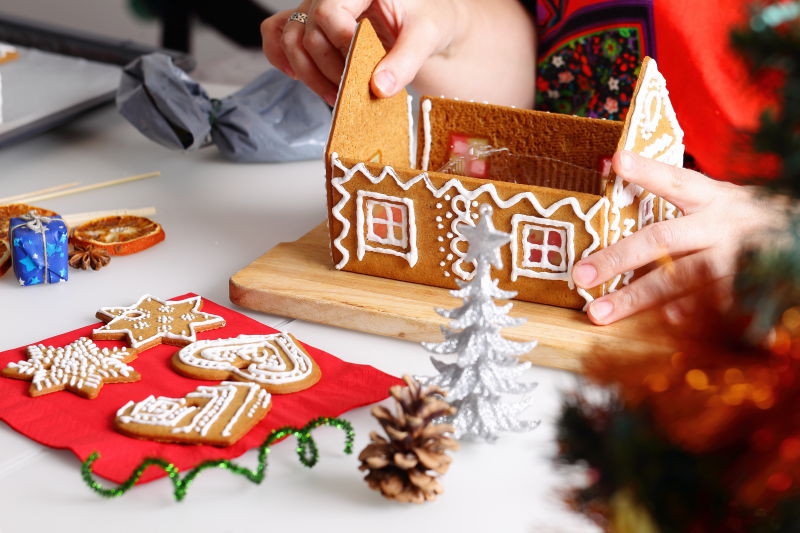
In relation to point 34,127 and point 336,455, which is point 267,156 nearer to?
point 34,127

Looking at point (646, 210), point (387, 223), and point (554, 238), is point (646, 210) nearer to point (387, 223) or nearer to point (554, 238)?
point (554, 238)

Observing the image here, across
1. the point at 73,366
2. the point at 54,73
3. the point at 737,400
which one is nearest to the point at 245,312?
the point at 73,366

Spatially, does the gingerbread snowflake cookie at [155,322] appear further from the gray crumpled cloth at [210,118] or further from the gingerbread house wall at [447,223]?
the gray crumpled cloth at [210,118]

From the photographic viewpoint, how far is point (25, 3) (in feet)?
11.0

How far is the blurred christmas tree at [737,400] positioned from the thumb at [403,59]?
73 cm

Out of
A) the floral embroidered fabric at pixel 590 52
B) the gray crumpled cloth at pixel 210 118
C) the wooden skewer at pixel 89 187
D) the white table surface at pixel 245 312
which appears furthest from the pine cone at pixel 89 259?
the floral embroidered fabric at pixel 590 52

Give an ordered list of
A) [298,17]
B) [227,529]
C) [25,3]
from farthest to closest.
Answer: [25,3] → [298,17] → [227,529]

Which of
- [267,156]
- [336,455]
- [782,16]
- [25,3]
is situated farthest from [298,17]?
[25,3]

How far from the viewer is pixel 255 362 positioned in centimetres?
82

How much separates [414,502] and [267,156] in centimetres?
87

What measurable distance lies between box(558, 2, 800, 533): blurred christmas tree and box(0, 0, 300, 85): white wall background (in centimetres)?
242

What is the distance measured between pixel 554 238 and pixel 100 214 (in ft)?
2.01

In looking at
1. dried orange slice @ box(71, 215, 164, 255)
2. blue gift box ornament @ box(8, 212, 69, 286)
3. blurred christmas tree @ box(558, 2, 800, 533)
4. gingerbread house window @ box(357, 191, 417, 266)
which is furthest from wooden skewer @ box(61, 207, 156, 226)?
blurred christmas tree @ box(558, 2, 800, 533)

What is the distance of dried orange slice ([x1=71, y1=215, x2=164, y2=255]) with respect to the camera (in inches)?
42.5
